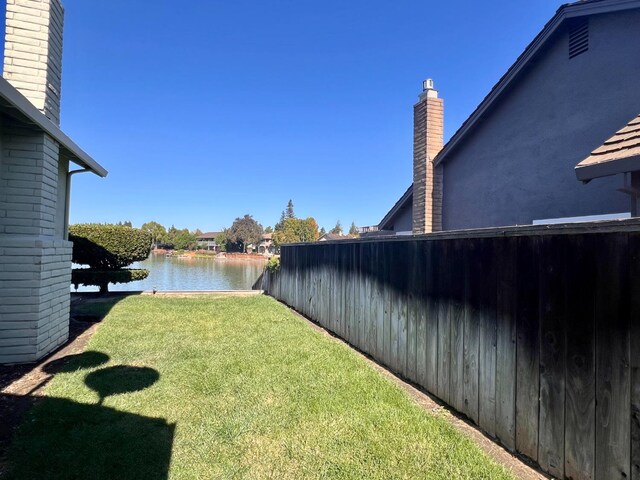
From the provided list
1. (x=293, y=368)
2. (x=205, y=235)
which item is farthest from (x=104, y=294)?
(x=205, y=235)

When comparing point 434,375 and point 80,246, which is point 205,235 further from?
point 434,375

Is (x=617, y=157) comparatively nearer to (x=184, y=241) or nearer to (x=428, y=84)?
(x=428, y=84)

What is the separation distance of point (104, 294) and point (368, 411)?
35.0 ft

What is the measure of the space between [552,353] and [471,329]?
840 millimetres

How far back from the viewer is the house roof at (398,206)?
921 centimetres

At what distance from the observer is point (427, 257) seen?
3961mm

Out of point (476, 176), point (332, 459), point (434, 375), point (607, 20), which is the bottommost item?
point (332, 459)

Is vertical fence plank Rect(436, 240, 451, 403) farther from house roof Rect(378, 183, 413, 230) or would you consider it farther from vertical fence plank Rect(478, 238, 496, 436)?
house roof Rect(378, 183, 413, 230)

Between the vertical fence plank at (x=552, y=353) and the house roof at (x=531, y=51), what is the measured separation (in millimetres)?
4522

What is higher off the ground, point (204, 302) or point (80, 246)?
point (80, 246)

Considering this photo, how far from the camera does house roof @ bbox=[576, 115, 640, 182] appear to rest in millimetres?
3201

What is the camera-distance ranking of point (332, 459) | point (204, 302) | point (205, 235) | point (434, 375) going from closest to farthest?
point (332, 459) < point (434, 375) < point (204, 302) < point (205, 235)

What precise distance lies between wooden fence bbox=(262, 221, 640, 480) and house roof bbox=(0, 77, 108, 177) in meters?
4.55

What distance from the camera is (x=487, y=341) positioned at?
3.05 m
